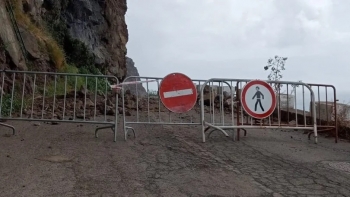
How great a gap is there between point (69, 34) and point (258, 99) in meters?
16.2

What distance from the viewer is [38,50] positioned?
1495 cm

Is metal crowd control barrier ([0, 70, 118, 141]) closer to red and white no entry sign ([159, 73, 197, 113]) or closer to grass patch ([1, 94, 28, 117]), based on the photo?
grass patch ([1, 94, 28, 117])

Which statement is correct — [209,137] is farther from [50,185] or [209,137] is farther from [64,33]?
[64,33]

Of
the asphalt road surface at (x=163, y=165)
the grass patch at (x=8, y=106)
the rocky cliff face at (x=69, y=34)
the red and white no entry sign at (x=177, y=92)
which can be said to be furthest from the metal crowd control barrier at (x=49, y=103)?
the rocky cliff face at (x=69, y=34)

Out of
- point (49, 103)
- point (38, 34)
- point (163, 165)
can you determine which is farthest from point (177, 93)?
point (38, 34)

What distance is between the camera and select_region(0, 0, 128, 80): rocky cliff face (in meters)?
14.1

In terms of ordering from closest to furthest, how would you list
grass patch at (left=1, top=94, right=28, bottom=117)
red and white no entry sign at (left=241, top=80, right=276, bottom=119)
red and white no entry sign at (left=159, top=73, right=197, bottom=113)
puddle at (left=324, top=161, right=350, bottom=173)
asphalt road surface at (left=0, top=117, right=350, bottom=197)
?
asphalt road surface at (left=0, top=117, right=350, bottom=197)
puddle at (left=324, top=161, right=350, bottom=173)
red and white no entry sign at (left=159, top=73, right=197, bottom=113)
red and white no entry sign at (left=241, top=80, right=276, bottom=119)
grass patch at (left=1, top=94, right=28, bottom=117)

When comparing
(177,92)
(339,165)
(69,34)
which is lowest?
(339,165)

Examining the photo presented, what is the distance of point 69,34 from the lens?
21812 mm

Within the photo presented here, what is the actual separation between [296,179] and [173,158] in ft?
5.58

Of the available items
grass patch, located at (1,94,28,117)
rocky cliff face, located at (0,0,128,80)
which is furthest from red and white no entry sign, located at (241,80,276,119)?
rocky cliff face, located at (0,0,128,80)

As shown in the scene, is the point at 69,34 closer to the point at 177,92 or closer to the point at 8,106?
the point at 8,106

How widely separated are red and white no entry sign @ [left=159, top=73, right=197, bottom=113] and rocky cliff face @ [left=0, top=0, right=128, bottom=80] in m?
6.15

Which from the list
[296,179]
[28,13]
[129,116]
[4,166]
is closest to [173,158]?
[296,179]
